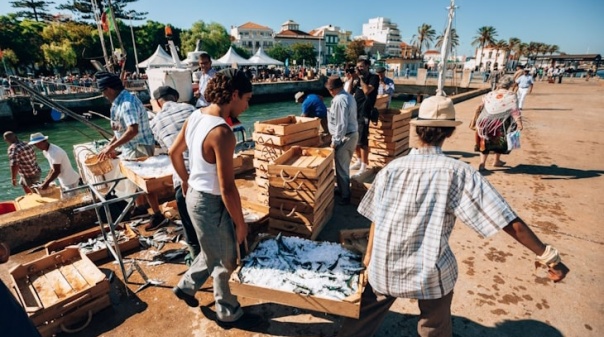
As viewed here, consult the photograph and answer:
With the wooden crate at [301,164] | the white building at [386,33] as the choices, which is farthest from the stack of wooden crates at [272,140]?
the white building at [386,33]

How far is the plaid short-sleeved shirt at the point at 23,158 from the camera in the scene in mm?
6922

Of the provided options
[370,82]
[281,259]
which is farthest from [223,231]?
[370,82]

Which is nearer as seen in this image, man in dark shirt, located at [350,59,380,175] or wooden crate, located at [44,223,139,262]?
wooden crate, located at [44,223,139,262]

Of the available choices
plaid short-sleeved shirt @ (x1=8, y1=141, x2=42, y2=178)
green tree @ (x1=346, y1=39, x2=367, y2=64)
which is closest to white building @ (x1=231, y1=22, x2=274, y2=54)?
green tree @ (x1=346, y1=39, x2=367, y2=64)

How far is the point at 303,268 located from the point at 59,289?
2467 millimetres

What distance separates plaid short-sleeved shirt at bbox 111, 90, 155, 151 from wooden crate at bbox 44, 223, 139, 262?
1297mm

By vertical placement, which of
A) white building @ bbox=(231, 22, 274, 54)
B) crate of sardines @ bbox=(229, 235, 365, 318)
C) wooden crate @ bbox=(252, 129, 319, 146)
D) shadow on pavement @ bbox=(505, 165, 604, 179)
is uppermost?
white building @ bbox=(231, 22, 274, 54)

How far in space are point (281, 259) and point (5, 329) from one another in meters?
1.92

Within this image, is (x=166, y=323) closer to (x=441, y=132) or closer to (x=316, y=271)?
(x=316, y=271)

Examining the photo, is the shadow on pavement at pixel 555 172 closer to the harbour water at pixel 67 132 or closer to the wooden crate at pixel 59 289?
the wooden crate at pixel 59 289

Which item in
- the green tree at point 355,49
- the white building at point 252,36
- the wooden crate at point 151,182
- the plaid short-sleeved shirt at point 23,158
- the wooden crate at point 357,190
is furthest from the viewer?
the white building at point 252,36

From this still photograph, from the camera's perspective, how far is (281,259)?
289 centimetres

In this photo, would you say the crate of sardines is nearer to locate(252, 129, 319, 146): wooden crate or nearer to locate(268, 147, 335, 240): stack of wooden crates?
locate(268, 147, 335, 240): stack of wooden crates

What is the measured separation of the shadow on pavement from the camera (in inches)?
248
